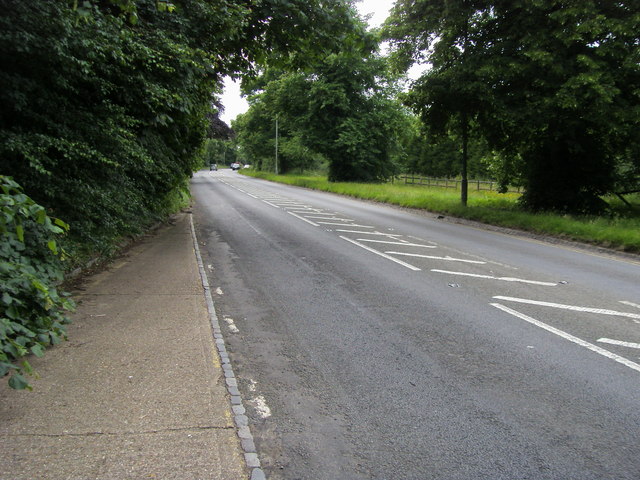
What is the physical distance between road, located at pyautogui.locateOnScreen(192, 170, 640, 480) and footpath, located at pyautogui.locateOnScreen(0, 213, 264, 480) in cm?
28

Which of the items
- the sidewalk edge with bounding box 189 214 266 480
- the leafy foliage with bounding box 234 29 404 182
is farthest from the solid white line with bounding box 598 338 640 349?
the leafy foliage with bounding box 234 29 404 182

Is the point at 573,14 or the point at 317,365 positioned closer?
the point at 317,365

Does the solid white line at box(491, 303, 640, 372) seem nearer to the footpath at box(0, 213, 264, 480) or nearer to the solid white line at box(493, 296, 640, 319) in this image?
the solid white line at box(493, 296, 640, 319)

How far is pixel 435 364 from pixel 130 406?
2685 millimetres

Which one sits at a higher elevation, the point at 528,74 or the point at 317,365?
the point at 528,74

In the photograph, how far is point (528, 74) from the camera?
15039mm

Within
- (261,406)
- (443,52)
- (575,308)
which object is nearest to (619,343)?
(575,308)

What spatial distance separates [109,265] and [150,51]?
11.9 ft

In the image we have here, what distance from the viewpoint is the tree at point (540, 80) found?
13570 millimetres

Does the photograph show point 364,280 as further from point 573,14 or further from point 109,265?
point 573,14

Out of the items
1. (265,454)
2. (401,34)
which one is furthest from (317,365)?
(401,34)

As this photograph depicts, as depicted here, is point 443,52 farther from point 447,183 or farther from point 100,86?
point 447,183

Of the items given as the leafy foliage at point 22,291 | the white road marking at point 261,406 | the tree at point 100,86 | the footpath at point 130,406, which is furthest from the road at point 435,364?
the tree at point 100,86

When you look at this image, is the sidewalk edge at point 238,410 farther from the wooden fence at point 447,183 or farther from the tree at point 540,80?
the wooden fence at point 447,183
